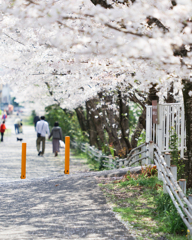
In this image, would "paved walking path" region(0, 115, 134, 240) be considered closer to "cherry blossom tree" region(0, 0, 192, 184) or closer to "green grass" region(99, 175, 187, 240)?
"green grass" region(99, 175, 187, 240)

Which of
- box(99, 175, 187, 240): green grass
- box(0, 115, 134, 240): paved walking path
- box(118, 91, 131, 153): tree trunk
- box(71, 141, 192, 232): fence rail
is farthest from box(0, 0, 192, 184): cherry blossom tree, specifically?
box(0, 115, 134, 240): paved walking path

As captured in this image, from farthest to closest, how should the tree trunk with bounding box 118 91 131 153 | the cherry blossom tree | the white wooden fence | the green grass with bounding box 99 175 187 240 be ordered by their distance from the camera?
the tree trunk with bounding box 118 91 131 153 → the white wooden fence → the green grass with bounding box 99 175 187 240 → the cherry blossom tree

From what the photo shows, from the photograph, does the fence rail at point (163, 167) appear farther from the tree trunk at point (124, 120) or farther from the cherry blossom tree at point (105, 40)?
the tree trunk at point (124, 120)

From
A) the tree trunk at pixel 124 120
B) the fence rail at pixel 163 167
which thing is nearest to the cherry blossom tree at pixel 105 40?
the fence rail at pixel 163 167

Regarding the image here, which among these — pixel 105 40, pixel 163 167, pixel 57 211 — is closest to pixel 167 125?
pixel 163 167

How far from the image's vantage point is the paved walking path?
534 cm

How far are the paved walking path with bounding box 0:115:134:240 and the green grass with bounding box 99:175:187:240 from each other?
268mm

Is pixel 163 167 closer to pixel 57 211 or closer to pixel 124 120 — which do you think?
pixel 57 211

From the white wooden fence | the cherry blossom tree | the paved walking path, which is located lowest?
the paved walking path

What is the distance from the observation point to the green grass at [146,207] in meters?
5.45

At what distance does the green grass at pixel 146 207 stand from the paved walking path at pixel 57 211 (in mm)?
268

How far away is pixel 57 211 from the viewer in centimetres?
657

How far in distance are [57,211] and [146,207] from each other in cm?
170

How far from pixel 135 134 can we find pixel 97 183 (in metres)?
4.63
